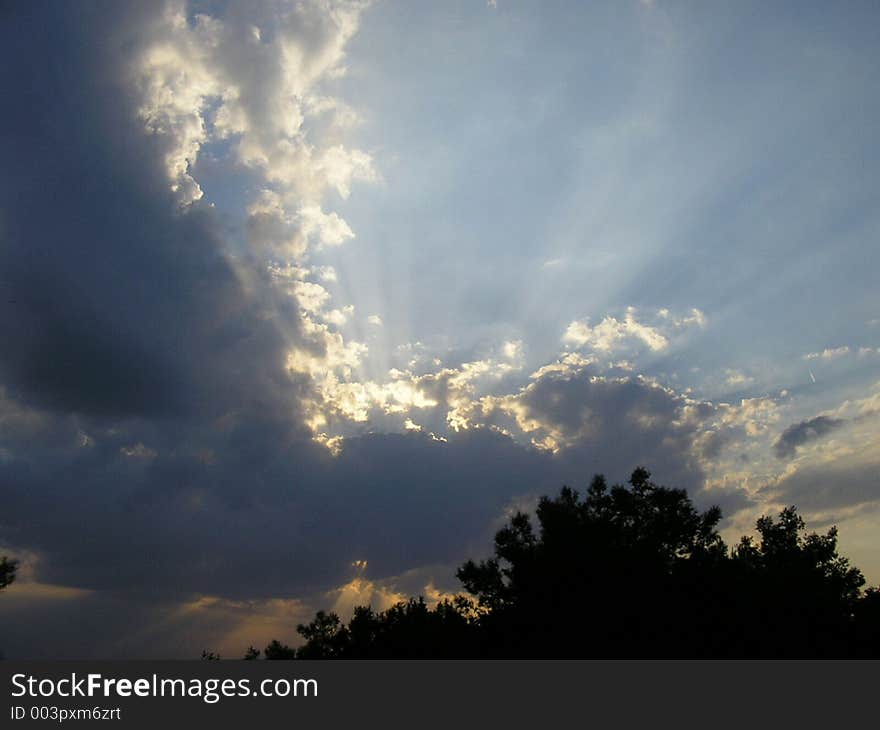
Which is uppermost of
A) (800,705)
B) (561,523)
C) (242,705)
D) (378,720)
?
(561,523)

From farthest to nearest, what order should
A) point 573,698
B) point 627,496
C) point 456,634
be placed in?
point 627,496 → point 456,634 → point 573,698

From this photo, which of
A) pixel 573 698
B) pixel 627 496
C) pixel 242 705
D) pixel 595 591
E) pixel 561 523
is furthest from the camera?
pixel 627 496

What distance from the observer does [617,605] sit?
113 ft

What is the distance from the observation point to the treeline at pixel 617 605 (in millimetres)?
33438

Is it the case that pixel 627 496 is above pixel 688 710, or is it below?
above

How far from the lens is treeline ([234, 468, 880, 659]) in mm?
33438

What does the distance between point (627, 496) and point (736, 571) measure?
1188cm

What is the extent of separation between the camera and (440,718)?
898 inches

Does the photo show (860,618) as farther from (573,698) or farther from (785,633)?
(573,698)

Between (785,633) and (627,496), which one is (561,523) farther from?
(785,633)

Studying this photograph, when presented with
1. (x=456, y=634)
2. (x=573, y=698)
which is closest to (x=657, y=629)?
(x=573, y=698)

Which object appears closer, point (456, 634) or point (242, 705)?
point (242, 705)

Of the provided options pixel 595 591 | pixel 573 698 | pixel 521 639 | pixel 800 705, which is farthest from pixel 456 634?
pixel 800 705

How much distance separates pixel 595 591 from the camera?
36188mm
